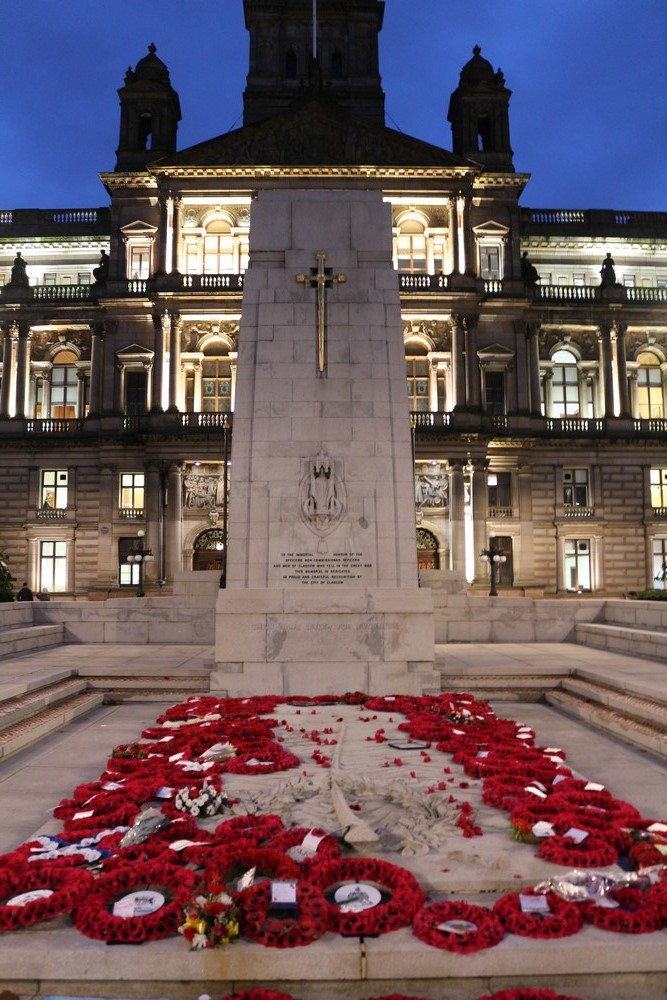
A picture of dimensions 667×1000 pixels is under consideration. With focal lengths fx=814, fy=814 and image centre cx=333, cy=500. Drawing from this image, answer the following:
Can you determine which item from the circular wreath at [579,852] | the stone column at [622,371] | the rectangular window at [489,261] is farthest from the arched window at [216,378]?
the circular wreath at [579,852]

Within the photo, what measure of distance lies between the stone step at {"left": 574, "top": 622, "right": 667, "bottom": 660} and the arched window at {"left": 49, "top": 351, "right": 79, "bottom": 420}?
32126 millimetres

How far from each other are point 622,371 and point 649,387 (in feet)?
7.68

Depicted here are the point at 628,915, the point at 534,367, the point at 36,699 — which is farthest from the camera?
the point at 534,367

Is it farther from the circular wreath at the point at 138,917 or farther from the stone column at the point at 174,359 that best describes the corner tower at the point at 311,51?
the circular wreath at the point at 138,917

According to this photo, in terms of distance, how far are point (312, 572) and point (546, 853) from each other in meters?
7.03

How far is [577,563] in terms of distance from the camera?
41.7m

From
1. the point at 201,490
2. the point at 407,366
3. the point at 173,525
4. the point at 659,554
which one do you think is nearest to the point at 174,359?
the point at 201,490

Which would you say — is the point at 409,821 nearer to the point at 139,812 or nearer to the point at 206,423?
the point at 139,812

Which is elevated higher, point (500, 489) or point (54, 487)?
point (54, 487)

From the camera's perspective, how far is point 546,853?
5172 millimetres

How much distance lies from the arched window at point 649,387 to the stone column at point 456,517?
12.4m

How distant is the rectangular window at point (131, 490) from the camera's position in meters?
40.5

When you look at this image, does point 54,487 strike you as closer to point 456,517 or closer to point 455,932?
point 456,517

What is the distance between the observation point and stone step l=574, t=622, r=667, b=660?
15000 mm
